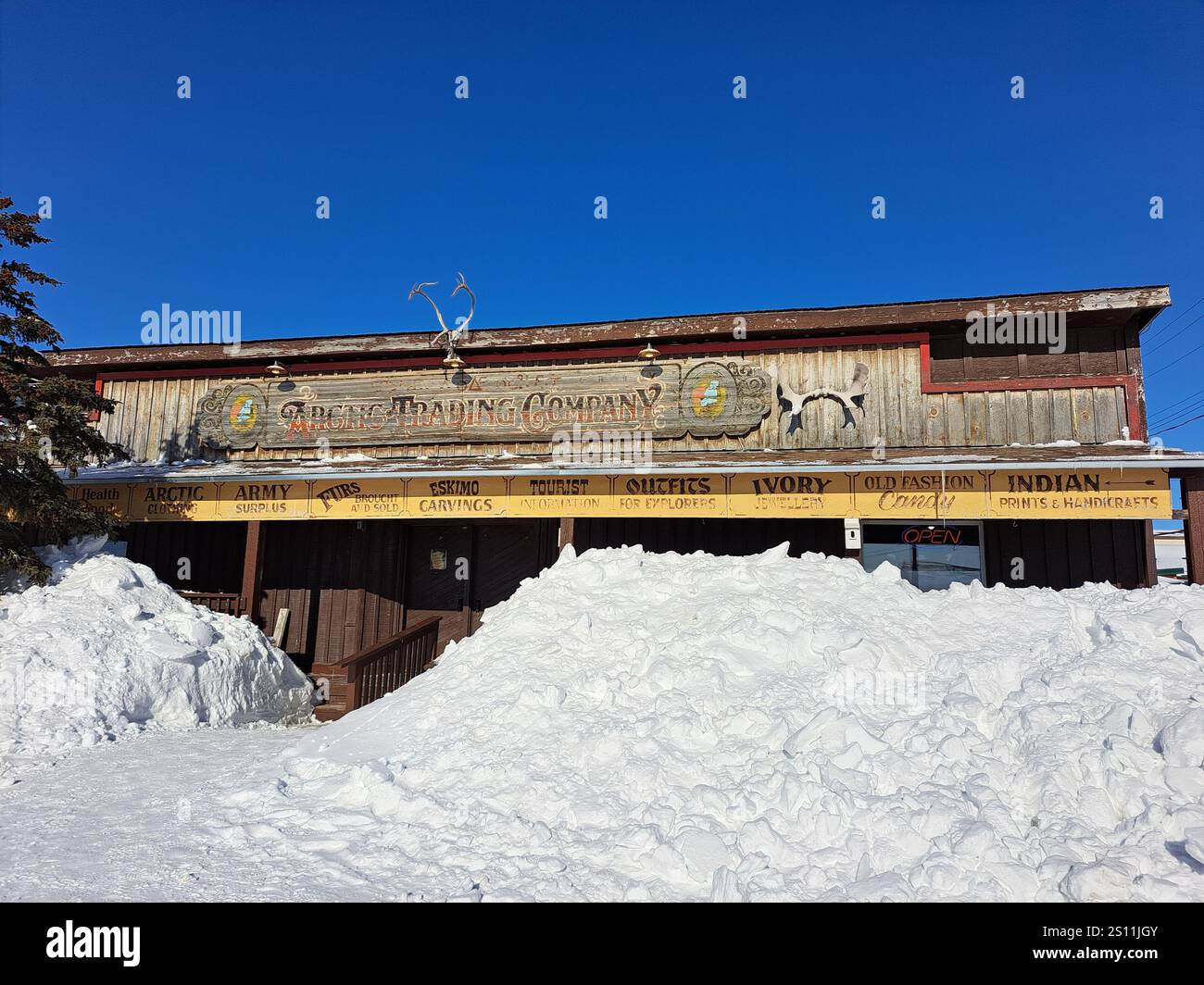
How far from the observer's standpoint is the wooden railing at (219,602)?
11797 mm

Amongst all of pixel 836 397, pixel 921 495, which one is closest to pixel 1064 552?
pixel 921 495

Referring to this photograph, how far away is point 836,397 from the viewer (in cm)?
1170

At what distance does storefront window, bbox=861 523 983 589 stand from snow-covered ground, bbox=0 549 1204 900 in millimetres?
3655

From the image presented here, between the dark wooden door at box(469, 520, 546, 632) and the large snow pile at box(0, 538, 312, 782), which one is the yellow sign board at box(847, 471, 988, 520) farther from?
the large snow pile at box(0, 538, 312, 782)

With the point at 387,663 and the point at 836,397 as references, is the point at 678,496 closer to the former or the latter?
the point at 836,397

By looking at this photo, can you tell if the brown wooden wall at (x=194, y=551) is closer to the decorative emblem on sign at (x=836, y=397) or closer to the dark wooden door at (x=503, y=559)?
the dark wooden door at (x=503, y=559)

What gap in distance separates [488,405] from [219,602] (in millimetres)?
5569

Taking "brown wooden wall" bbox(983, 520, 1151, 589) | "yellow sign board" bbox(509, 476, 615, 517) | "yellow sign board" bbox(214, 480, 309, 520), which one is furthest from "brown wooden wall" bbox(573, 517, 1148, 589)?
"yellow sign board" bbox(214, 480, 309, 520)

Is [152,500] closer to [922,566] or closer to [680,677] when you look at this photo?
[680,677]

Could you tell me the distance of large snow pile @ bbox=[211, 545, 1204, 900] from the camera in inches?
166

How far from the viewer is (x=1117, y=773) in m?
4.42

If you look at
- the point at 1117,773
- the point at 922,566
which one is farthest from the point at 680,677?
the point at 922,566

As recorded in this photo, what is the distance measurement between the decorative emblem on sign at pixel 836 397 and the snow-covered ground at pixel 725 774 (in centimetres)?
459
